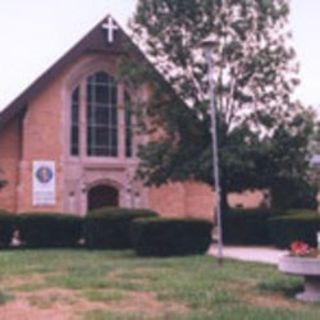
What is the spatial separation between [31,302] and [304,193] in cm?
2081

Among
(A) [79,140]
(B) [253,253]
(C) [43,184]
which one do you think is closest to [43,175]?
→ (C) [43,184]

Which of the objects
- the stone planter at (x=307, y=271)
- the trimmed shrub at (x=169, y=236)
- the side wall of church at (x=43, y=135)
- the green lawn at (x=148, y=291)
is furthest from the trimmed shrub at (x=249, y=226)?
the stone planter at (x=307, y=271)

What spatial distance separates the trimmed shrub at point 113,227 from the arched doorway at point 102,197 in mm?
10436

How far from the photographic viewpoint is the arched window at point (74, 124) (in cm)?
3431

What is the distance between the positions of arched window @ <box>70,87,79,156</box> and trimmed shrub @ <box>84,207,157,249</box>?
33.2ft

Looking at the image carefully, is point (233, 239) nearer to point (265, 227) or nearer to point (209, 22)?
point (265, 227)

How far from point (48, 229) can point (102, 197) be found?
32.7ft

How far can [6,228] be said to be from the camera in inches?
993

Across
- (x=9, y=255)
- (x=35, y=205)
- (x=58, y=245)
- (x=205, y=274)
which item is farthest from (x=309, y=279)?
(x=35, y=205)

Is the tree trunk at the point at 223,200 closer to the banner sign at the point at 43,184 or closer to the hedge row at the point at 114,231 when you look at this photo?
the hedge row at the point at 114,231

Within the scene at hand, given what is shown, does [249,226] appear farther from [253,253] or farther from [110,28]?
[110,28]

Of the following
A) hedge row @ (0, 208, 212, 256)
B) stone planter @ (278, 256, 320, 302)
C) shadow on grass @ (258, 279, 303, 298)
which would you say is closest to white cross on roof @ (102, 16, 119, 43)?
hedge row @ (0, 208, 212, 256)

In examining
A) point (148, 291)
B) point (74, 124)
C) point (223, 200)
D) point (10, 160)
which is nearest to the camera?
point (148, 291)

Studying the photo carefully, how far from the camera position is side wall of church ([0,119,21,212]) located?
1305 inches
